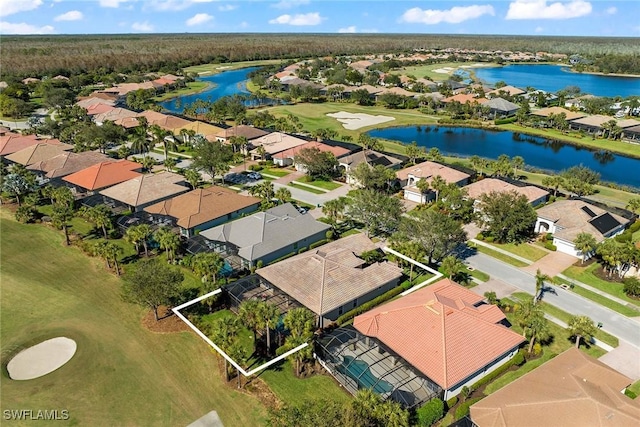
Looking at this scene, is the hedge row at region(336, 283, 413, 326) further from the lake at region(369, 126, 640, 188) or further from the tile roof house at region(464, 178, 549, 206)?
the lake at region(369, 126, 640, 188)

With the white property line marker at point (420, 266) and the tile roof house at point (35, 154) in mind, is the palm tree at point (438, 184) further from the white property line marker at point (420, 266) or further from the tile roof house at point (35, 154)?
the tile roof house at point (35, 154)

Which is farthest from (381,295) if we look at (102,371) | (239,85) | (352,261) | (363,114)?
(239,85)

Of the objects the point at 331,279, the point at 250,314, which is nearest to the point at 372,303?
the point at 331,279

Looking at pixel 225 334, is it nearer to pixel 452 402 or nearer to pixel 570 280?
pixel 452 402

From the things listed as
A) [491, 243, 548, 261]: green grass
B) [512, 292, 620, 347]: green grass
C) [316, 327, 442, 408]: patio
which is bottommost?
[512, 292, 620, 347]: green grass

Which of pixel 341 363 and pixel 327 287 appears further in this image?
pixel 327 287

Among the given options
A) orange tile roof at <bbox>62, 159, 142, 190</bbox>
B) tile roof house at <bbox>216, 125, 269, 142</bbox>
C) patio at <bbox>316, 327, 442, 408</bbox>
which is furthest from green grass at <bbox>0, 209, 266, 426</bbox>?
tile roof house at <bbox>216, 125, 269, 142</bbox>

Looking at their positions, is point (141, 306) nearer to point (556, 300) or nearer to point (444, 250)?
point (444, 250)
